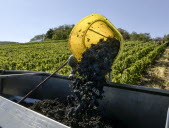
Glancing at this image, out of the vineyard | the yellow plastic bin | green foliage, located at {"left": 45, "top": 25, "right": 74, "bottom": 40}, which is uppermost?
green foliage, located at {"left": 45, "top": 25, "right": 74, "bottom": 40}

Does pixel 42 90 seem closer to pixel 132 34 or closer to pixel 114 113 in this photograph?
pixel 114 113

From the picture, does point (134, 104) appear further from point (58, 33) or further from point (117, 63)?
point (58, 33)

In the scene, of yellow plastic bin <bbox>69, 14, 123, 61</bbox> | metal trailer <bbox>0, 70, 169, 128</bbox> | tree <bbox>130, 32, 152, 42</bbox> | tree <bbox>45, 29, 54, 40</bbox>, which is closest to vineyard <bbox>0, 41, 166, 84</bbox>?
yellow plastic bin <bbox>69, 14, 123, 61</bbox>

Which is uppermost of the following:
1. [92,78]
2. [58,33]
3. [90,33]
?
[58,33]

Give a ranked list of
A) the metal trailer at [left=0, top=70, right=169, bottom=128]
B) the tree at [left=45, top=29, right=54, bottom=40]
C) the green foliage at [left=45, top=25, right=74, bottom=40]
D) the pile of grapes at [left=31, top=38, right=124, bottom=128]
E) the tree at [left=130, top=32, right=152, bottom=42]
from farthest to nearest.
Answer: the tree at [left=45, top=29, right=54, bottom=40] → the green foliage at [left=45, top=25, right=74, bottom=40] → the tree at [left=130, top=32, right=152, bottom=42] → the pile of grapes at [left=31, top=38, right=124, bottom=128] → the metal trailer at [left=0, top=70, right=169, bottom=128]

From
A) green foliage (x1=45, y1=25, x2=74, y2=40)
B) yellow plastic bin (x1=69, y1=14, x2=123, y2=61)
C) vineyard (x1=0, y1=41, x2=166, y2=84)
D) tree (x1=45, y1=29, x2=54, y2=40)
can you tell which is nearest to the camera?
yellow plastic bin (x1=69, y1=14, x2=123, y2=61)

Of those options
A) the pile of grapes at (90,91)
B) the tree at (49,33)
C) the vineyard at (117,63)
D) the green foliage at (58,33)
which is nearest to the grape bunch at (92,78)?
the pile of grapes at (90,91)

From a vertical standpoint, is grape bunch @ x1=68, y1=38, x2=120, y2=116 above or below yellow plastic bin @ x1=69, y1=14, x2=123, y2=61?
below

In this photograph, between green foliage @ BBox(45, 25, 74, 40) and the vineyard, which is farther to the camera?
green foliage @ BBox(45, 25, 74, 40)

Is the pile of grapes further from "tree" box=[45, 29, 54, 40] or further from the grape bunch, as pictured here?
"tree" box=[45, 29, 54, 40]

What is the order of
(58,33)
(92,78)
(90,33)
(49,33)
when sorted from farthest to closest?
(49,33)
(58,33)
(90,33)
(92,78)

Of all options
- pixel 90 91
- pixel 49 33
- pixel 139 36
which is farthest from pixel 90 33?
pixel 49 33

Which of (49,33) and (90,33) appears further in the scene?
(49,33)

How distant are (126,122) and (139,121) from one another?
17 centimetres
